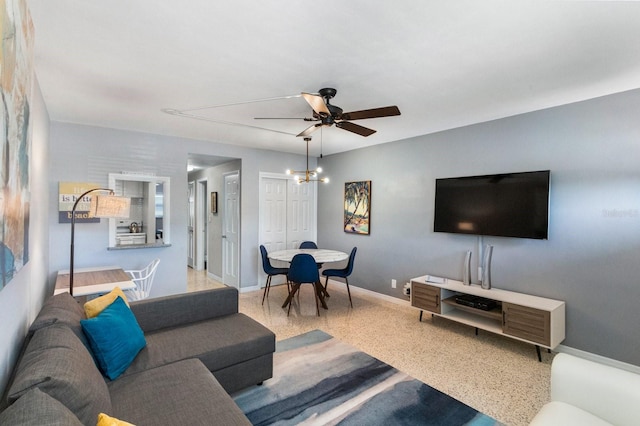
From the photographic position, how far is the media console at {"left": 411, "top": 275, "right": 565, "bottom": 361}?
286 centimetres

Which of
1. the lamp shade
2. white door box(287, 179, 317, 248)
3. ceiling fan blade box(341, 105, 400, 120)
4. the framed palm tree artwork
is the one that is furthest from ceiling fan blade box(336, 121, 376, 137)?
white door box(287, 179, 317, 248)

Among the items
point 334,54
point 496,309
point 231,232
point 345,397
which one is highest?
point 334,54

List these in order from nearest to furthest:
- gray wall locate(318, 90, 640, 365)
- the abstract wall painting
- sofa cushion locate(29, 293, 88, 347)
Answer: the abstract wall painting < sofa cushion locate(29, 293, 88, 347) < gray wall locate(318, 90, 640, 365)

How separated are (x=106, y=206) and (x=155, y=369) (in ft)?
4.81

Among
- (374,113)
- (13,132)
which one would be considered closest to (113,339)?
(13,132)

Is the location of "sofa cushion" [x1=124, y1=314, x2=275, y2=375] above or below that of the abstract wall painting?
below

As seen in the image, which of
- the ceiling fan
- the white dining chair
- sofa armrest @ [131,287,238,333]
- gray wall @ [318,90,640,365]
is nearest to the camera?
the ceiling fan

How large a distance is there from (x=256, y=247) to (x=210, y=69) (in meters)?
3.48

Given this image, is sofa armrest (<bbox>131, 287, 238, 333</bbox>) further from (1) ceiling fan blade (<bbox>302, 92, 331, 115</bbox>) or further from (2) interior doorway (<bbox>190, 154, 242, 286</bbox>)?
(2) interior doorway (<bbox>190, 154, 242, 286</bbox>)

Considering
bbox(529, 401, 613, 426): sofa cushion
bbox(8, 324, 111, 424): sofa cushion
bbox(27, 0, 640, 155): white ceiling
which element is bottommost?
bbox(529, 401, 613, 426): sofa cushion

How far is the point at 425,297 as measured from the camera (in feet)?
12.3

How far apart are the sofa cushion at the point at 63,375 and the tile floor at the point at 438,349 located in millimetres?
2141

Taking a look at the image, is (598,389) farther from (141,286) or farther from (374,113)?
(141,286)

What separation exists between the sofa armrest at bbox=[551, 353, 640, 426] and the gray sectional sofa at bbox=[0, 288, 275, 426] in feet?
5.37
